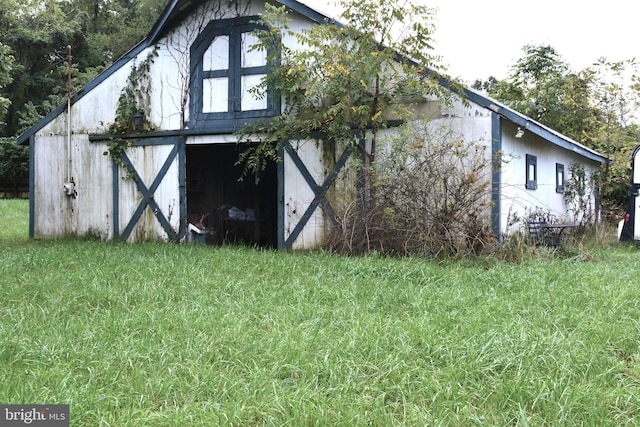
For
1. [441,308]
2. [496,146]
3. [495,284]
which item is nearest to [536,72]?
[496,146]

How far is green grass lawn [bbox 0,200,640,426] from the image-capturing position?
3.00 metres

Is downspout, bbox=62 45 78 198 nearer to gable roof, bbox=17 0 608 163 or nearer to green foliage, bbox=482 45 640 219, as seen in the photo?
gable roof, bbox=17 0 608 163

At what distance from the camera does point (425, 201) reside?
331 inches

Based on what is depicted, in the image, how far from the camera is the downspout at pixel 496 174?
864cm

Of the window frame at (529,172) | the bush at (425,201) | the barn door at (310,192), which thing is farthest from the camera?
the window frame at (529,172)

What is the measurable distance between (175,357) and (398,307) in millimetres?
2209

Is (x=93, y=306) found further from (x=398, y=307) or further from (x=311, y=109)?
(x=311, y=109)

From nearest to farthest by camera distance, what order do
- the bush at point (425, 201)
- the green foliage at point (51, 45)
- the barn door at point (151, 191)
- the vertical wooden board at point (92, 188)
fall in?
the bush at point (425, 201) < the barn door at point (151, 191) < the vertical wooden board at point (92, 188) < the green foliage at point (51, 45)

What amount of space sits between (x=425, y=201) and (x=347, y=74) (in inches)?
92.9

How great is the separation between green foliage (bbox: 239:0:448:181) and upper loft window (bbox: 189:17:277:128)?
454 millimetres

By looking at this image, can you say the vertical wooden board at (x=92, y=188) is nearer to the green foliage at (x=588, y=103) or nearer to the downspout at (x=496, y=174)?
the downspout at (x=496, y=174)

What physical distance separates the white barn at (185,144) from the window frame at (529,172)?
0.02 m

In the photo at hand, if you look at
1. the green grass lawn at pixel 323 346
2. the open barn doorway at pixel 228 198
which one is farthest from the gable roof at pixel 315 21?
the green grass lawn at pixel 323 346

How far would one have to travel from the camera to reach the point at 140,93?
11.2 meters
